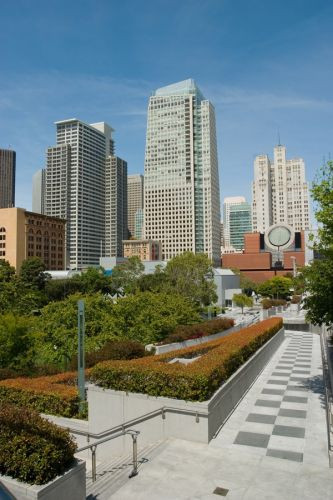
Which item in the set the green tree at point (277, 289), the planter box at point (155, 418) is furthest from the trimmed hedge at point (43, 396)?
the green tree at point (277, 289)

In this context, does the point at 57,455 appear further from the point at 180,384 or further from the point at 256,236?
the point at 256,236

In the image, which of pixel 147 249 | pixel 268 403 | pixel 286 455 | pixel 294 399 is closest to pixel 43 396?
pixel 286 455

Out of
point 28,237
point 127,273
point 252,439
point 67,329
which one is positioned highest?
point 28,237

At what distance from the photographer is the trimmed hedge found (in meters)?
11.0

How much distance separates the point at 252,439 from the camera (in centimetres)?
962

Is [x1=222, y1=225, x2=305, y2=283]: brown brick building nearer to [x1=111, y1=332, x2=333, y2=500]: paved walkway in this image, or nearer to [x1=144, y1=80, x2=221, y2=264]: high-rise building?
[x1=144, y1=80, x2=221, y2=264]: high-rise building

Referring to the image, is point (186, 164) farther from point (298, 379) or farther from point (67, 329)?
point (298, 379)

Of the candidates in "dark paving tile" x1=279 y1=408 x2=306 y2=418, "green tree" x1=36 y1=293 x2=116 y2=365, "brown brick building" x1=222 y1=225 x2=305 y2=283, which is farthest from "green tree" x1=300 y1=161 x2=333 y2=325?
"brown brick building" x1=222 y1=225 x2=305 y2=283

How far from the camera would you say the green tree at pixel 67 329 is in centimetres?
1994

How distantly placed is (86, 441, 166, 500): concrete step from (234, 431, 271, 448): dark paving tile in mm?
1856

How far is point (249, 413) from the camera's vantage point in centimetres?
1173

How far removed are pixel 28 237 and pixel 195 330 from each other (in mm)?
124727

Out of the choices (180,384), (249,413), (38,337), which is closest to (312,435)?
(249,413)

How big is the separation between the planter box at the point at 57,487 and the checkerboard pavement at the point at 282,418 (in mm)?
4035
